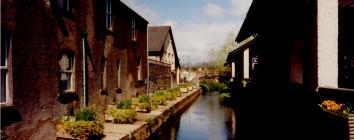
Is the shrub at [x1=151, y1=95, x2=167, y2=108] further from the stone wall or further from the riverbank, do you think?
the stone wall

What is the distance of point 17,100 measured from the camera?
832 centimetres

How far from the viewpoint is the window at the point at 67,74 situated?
11.9 m

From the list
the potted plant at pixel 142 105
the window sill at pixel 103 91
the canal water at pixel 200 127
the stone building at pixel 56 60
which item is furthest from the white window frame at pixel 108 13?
the canal water at pixel 200 127

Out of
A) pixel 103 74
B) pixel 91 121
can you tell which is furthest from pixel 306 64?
pixel 103 74

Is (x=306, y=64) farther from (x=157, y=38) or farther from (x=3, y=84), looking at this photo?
(x=157, y=38)

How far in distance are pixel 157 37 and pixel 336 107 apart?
32385mm

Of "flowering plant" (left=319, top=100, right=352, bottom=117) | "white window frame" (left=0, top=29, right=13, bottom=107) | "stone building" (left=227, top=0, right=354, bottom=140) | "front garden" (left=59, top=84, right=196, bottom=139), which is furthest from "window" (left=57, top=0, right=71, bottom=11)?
"flowering plant" (left=319, top=100, right=352, bottom=117)

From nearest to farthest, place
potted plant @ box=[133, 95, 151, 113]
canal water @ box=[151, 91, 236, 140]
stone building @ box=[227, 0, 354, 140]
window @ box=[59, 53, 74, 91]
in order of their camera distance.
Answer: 1. stone building @ box=[227, 0, 354, 140]
2. window @ box=[59, 53, 74, 91]
3. canal water @ box=[151, 91, 236, 140]
4. potted plant @ box=[133, 95, 151, 113]

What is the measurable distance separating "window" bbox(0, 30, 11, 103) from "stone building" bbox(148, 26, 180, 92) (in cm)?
1724

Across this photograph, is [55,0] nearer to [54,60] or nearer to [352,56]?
[54,60]

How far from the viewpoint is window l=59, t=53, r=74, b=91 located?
1187cm

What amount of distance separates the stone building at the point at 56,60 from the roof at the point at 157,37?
1732 cm

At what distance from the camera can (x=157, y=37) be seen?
38656 mm

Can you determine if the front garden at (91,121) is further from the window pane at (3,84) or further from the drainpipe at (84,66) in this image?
the window pane at (3,84)
